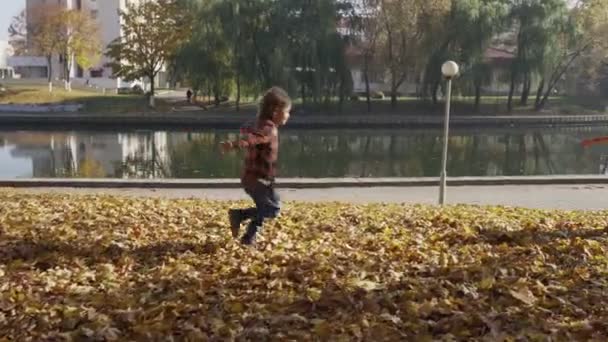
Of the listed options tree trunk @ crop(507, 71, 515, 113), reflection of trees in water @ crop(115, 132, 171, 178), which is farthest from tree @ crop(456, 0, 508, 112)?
reflection of trees in water @ crop(115, 132, 171, 178)

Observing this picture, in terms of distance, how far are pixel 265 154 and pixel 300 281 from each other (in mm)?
1138

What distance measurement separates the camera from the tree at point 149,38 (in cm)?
4831

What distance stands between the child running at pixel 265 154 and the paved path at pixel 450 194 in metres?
6.09

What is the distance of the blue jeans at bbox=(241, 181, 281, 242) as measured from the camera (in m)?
5.20

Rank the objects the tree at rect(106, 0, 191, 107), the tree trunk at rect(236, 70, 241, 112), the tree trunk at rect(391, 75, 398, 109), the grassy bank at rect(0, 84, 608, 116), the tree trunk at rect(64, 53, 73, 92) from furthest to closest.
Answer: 1. the tree trunk at rect(64, 53, 73, 92)
2. the tree at rect(106, 0, 191, 107)
3. the tree trunk at rect(391, 75, 398, 109)
4. the grassy bank at rect(0, 84, 608, 116)
5. the tree trunk at rect(236, 70, 241, 112)

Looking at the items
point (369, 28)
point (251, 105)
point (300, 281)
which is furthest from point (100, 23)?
point (300, 281)

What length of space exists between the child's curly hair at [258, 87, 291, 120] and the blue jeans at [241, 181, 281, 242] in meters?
0.53

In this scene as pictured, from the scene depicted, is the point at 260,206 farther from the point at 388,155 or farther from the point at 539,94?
the point at 539,94

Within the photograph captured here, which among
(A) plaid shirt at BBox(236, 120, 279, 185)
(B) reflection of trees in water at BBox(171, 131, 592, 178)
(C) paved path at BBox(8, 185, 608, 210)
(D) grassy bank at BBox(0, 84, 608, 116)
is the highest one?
(A) plaid shirt at BBox(236, 120, 279, 185)

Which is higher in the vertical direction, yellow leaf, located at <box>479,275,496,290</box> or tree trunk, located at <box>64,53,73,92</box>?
A: tree trunk, located at <box>64,53,73,92</box>

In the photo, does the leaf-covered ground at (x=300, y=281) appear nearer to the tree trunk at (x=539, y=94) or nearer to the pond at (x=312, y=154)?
the pond at (x=312, y=154)

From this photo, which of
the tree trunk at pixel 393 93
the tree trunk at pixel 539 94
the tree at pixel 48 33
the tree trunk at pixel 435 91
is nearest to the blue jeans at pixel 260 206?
the tree trunk at pixel 435 91

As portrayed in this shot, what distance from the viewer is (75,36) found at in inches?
2101

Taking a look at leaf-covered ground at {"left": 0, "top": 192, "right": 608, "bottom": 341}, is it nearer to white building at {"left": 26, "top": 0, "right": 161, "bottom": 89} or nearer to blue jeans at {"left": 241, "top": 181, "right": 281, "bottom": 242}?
blue jeans at {"left": 241, "top": 181, "right": 281, "bottom": 242}
